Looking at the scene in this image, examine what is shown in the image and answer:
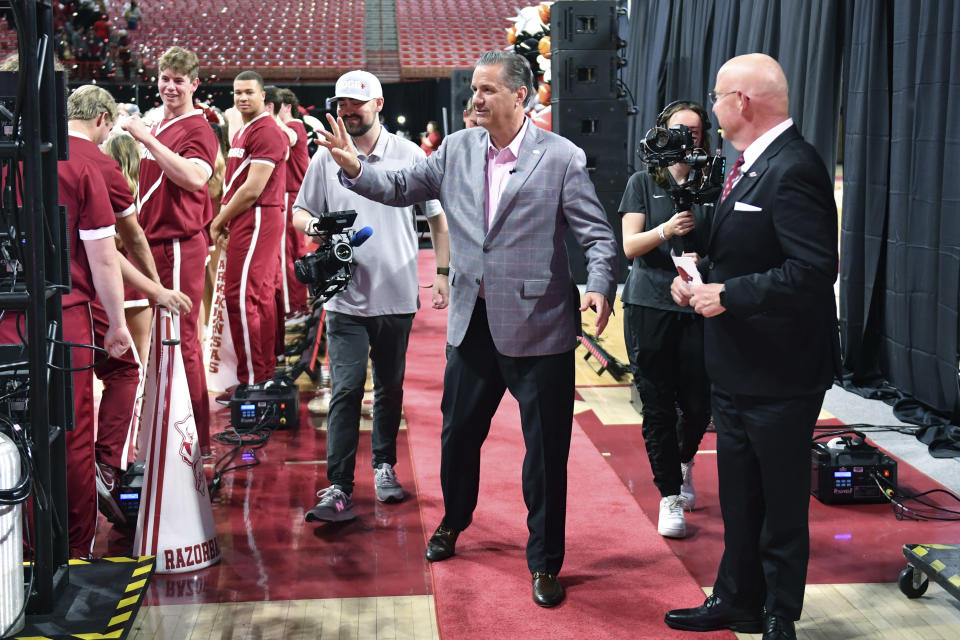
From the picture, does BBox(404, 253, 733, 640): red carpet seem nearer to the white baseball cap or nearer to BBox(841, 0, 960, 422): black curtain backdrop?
the white baseball cap

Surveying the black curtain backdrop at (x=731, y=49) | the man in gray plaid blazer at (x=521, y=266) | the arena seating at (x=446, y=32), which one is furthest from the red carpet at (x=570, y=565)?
the arena seating at (x=446, y=32)

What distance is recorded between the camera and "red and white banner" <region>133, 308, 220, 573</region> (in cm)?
333

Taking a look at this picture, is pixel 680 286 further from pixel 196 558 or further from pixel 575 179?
pixel 196 558

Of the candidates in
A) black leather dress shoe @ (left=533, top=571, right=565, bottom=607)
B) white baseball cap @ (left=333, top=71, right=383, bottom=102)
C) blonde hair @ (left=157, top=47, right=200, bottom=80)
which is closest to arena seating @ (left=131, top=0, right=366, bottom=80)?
blonde hair @ (left=157, top=47, right=200, bottom=80)

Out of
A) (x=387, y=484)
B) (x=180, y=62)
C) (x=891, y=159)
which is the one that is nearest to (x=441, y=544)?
(x=387, y=484)

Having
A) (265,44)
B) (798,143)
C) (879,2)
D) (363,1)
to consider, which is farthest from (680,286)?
(363,1)

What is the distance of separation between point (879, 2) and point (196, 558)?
4.79 meters

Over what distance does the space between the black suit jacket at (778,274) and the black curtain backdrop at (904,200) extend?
2.83 meters

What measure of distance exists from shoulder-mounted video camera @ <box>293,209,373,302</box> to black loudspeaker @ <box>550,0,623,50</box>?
16.7ft

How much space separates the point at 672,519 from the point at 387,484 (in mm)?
1176

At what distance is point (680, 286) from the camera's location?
9.02 ft

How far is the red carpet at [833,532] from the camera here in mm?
3393

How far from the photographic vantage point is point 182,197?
4387 mm

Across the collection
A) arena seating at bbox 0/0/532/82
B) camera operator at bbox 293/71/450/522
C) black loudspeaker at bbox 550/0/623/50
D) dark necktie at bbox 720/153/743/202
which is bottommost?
camera operator at bbox 293/71/450/522
